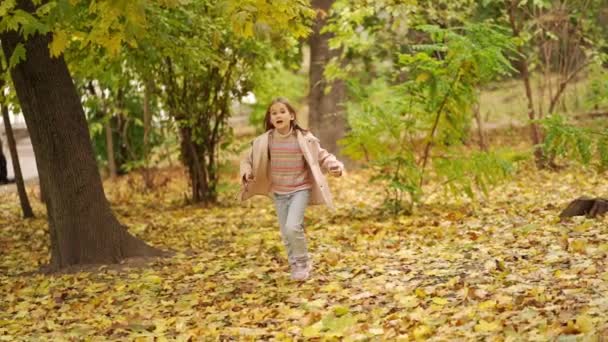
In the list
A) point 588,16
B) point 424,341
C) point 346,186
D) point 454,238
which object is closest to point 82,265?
point 454,238

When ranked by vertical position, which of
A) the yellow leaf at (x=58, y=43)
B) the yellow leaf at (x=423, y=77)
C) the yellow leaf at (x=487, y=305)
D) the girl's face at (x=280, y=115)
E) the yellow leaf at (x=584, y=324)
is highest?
the yellow leaf at (x=58, y=43)

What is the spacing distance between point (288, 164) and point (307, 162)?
0.18 metres

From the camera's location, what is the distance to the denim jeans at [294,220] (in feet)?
26.8

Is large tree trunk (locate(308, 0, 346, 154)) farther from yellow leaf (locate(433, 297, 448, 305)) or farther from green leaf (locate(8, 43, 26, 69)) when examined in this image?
yellow leaf (locate(433, 297, 448, 305))

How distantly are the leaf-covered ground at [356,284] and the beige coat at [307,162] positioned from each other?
766mm

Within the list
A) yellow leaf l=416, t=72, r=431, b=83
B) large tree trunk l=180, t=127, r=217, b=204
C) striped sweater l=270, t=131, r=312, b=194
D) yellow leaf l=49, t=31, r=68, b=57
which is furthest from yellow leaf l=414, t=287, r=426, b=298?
large tree trunk l=180, t=127, r=217, b=204

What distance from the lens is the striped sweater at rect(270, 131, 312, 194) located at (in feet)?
27.0

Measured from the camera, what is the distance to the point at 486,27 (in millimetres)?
10602

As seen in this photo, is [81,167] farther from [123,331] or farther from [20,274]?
[123,331]

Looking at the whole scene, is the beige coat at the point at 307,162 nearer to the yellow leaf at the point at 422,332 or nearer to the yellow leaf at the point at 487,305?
the yellow leaf at the point at 487,305

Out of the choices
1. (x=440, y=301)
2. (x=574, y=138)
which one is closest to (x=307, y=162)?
(x=440, y=301)

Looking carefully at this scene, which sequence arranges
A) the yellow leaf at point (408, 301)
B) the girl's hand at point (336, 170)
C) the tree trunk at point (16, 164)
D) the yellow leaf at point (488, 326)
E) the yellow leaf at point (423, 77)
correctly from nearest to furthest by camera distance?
1. the yellow leaf at point (488, 326)
2. the yellow leaf at point (408, 301)
3. the girl's hand at point (336, 170)
4. the yellow leaf at point (423, 77)
5. the tree trunk at point (16, 164)

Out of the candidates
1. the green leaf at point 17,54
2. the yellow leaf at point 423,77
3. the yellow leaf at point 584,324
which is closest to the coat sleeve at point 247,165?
the green leaf at point 17,54

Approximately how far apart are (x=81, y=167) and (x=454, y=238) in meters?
4.01
